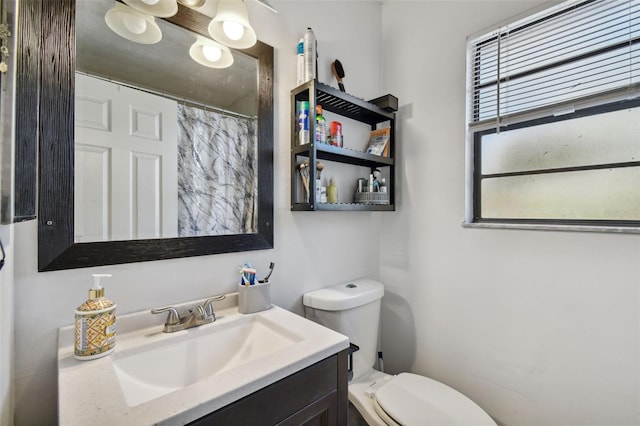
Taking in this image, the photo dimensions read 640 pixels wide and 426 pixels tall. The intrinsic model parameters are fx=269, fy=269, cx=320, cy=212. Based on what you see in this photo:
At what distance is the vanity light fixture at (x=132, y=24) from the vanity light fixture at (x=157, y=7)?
0.02 meters

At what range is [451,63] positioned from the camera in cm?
137

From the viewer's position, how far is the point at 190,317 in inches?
34.2

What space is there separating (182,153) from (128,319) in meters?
0.55

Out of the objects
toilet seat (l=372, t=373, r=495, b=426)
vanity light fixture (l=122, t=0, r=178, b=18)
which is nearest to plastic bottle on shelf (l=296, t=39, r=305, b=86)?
vanity light fixture (l=122, t=0, r=178, b=18)

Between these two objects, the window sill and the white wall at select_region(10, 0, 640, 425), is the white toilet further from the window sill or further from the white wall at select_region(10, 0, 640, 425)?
the window sill

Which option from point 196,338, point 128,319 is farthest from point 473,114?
point 128,319

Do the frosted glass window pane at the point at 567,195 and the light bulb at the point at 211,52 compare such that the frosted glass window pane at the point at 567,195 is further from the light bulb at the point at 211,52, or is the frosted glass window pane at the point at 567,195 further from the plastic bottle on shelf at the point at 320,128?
the light bulb at the point at 211,52

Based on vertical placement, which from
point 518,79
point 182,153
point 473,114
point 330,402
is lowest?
point 330,402

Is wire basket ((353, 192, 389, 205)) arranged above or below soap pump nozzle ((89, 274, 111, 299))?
above

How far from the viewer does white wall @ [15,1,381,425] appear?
0.70 metres

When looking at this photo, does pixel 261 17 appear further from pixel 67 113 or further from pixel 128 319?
pixel 128 319

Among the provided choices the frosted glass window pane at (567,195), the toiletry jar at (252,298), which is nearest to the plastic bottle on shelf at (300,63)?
the toiletry jar at (252,298)

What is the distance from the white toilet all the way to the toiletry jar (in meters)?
0.28

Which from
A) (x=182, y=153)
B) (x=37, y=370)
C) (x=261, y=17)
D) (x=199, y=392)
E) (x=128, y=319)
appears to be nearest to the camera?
(x=199, y=392)
